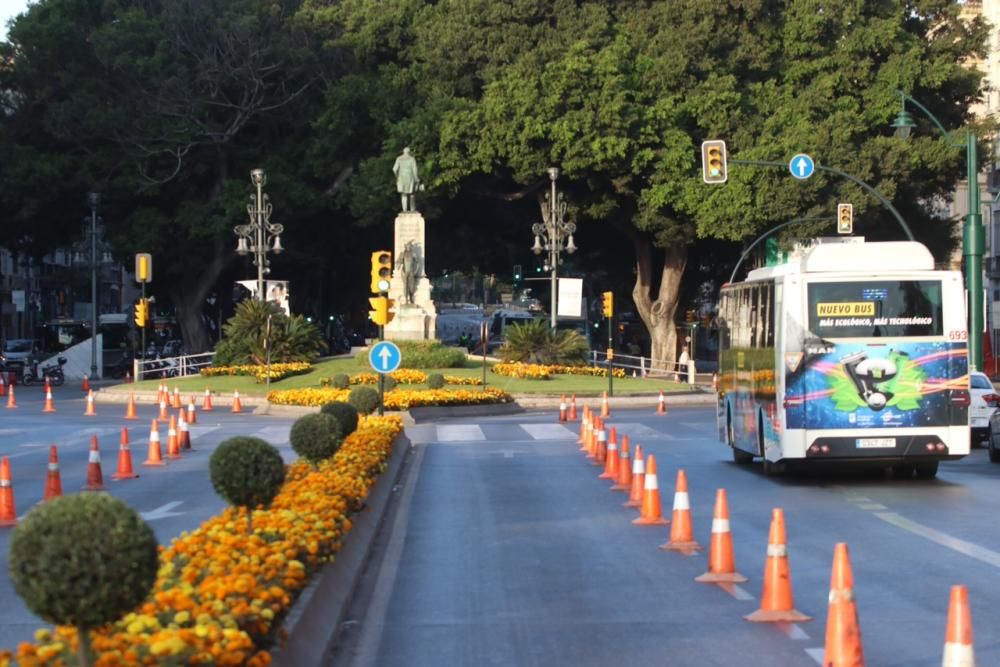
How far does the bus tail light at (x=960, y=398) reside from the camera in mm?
18703

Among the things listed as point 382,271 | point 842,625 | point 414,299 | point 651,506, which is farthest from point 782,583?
point 414,299

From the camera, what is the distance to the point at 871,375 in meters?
18.8

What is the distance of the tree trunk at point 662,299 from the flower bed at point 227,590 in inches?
1770

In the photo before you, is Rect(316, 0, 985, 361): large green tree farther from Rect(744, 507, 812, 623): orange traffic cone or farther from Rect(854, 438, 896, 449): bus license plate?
Rect(744, 507, 812, 623): orange traffic cone

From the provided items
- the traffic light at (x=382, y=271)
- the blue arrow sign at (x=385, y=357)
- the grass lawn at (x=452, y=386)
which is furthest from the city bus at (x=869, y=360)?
the grass lawn at (x=452, y=386)

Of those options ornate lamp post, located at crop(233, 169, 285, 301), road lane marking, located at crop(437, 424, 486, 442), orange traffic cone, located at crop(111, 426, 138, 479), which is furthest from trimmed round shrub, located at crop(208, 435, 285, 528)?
ornate lamp post, located at crop(233, 169, 285, 301)

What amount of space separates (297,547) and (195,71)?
162 ft

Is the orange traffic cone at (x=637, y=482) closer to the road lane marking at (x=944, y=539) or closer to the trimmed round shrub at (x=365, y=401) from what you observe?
the road lane marking at (x=944, y=539)

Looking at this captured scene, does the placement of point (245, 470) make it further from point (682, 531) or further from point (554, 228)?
point (554, 228)

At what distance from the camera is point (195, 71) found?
56.0 m

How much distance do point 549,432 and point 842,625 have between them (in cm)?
2442

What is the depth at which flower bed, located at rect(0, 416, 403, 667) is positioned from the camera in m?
5.82

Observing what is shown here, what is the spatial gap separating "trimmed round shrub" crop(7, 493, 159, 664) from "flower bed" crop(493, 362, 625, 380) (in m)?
41.2

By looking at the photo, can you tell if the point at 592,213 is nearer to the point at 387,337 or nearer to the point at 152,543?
the point at 387,337
